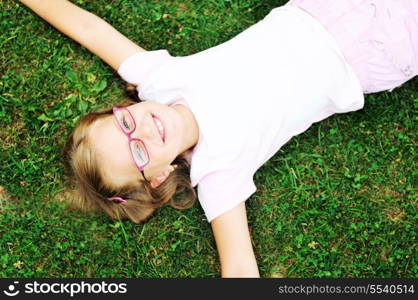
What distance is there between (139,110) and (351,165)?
1.66 metres

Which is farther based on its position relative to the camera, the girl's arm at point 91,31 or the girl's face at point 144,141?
the girl's arm at point 91,31

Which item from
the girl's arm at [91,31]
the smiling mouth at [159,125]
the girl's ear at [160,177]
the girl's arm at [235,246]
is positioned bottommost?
the girl's arm at [235,246]

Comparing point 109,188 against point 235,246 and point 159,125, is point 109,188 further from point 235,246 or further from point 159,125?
point 235,246

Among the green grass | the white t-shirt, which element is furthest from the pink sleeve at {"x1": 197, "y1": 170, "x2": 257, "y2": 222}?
the green grass

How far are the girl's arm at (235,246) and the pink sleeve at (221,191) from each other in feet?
0.16

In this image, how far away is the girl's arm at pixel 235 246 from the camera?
321cm

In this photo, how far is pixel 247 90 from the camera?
3.18 meters

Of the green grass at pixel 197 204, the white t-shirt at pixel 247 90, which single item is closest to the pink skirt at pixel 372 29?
the white t-shirt at pixel 247 90

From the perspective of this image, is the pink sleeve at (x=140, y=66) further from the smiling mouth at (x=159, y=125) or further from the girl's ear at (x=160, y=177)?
the girl's ear at (x=160, y=177)

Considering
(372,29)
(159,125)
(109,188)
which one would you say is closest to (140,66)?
(159,125)

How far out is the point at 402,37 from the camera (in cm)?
329

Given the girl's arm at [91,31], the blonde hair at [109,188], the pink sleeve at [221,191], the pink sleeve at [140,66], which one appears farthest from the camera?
the girl's arm at [91,31]

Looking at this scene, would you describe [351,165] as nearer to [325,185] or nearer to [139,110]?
[325,185]

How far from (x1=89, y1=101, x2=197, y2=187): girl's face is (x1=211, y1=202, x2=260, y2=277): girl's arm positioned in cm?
53
